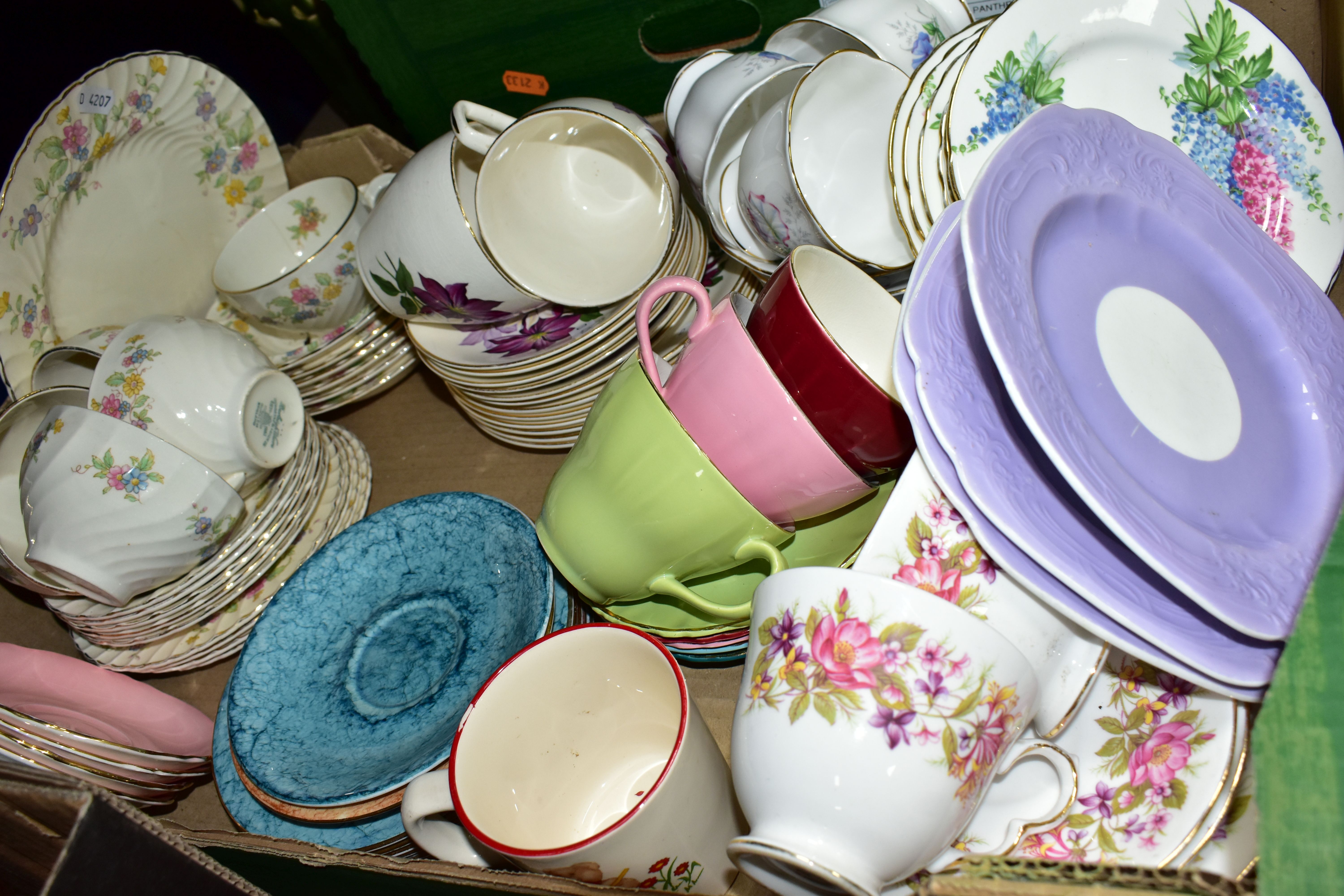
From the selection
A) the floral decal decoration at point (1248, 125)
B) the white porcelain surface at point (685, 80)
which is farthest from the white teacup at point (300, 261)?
the floral decal decoration at point (1248, 125)

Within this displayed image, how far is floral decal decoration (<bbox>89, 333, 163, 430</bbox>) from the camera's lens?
821 millimetres

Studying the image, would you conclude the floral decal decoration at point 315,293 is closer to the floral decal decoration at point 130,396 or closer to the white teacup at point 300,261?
the white teacup at point 300,261

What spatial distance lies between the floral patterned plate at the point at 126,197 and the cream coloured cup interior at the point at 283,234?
0.14ft

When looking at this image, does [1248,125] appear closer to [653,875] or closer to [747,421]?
[747,421]

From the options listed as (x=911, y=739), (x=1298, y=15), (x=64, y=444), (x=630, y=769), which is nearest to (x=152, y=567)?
(x=64, y=444)

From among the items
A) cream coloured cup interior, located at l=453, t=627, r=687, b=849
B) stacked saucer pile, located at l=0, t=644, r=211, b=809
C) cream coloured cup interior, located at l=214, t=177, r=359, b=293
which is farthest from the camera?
cream coloured cup interior, located at l=214, t=177, r=359, b=293

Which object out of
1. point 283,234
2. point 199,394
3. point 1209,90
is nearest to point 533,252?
point 199,394

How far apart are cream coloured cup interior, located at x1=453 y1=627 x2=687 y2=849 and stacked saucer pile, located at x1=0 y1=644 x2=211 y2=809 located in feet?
0.98

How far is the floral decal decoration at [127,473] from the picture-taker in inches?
30.5

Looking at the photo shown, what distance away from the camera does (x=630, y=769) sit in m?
0.78

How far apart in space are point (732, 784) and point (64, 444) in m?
0.62

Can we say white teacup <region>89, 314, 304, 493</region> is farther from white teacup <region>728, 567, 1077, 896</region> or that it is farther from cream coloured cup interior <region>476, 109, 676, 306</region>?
white teacup <region>728, 567, 1077, 896</region>

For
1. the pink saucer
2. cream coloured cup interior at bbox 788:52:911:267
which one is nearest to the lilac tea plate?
cream coloured cup interior at bbox 788:52:911:267

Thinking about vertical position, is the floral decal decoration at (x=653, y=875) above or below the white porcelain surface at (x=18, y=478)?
below
